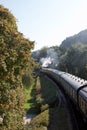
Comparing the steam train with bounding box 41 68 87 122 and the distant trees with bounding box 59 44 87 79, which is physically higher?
the distant trees with bounding box 59 44 87 79

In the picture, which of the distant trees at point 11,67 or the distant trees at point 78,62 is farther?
the distant trees at point 78,62

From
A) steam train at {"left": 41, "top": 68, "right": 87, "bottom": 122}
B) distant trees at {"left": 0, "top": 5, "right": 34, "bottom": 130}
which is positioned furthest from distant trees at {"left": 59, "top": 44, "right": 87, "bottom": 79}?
distant trees at {"left": 0, "top": 5, "right": 34, "bottom": 130}

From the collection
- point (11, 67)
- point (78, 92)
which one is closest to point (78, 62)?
point (78, 92)

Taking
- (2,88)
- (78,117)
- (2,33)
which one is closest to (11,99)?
(2,88)

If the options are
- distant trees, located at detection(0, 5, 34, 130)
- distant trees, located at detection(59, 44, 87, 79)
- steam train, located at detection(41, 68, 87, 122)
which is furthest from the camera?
distant trees, located at detection(59, 44, 87, 79)

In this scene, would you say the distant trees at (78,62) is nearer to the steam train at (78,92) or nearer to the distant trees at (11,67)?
the steam train at (78,92)

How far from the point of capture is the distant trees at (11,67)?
17938 mm

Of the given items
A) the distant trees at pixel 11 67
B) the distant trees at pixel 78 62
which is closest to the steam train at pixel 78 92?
the distant trees at pixel 11 67

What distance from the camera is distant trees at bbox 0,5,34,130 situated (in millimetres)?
17938

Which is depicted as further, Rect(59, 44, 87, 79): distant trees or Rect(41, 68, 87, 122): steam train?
Rect(59, 44, 87, 79): distant trees

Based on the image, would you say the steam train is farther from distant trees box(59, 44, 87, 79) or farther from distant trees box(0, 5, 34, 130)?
distant trees box(59, 44, 87, 79)

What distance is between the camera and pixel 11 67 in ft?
63.5

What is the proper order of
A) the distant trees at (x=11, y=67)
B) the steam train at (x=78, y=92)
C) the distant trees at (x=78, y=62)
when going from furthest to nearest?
the distant trees at (x=78, y=62), the steam train at (x=78, y=92), the distant trees at (x=11, y=67)

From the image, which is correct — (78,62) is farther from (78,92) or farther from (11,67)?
(11,67)
